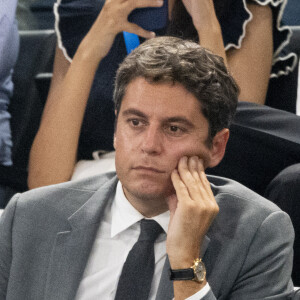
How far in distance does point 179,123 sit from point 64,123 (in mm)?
705

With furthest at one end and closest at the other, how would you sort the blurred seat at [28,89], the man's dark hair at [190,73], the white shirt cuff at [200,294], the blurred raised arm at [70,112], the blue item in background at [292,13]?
the blue item in background at [292,13] → the blurred seat at [28,89] → the blurred raised arm at [70,112] → the man's dark hair at [190,73] → the white shirt cuff at [200,294]

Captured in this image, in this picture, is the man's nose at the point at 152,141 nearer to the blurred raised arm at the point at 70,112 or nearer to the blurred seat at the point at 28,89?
the blurred raised arm at the point at 70,112

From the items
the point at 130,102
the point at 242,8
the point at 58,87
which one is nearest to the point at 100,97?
the point at 58,87

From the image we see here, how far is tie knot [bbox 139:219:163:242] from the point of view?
1234 mm

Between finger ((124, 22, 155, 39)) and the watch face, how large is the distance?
2.63 ft

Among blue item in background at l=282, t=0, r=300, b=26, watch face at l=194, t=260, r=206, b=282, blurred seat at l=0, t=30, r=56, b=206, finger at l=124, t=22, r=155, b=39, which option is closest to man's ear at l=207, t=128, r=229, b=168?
watch face at l=194, t=260, r=206, b=282

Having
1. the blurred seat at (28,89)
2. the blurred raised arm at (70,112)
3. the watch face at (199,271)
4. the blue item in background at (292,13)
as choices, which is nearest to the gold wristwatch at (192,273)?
the watch face at (199,271)

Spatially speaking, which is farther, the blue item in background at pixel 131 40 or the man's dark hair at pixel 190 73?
the blue item in background at pixel 131 40

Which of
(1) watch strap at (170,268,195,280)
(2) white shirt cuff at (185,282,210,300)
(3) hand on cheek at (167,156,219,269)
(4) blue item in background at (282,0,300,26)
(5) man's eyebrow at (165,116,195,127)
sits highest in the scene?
(4) blue item in background at (282,0,300,26)

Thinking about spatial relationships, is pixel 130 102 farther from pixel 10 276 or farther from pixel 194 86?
pixel 10 276

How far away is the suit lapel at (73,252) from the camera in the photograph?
1.20 metres

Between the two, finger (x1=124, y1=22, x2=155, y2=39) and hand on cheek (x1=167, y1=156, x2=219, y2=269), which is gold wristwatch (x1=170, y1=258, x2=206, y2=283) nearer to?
hand on cheek (x1=167, y1=156, x2=219, y2=269)

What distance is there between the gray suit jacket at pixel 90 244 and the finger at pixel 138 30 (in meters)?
0.58

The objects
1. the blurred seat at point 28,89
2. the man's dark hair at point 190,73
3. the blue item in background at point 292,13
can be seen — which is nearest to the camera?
the man's dark hair at point 190,73
